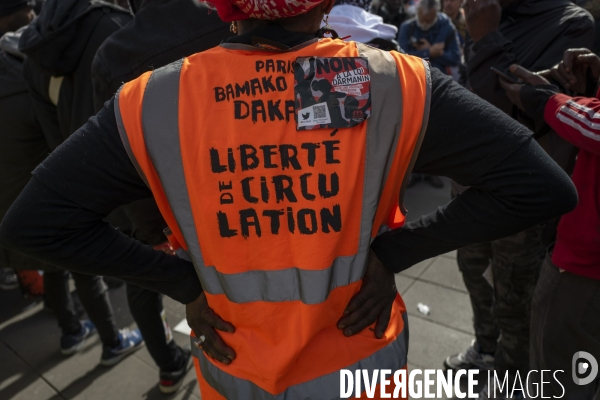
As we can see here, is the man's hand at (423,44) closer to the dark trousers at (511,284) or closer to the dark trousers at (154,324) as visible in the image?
the dark trousers at (511,284)

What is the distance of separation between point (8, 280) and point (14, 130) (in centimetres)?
201

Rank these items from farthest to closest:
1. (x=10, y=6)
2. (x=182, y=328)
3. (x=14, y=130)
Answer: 1. (x=182, y=328)
2. (x=10, y=6)
3. (x=14, y=130)

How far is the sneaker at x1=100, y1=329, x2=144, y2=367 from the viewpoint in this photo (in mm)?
3149

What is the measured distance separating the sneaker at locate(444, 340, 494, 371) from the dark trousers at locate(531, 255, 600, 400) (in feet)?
2.70

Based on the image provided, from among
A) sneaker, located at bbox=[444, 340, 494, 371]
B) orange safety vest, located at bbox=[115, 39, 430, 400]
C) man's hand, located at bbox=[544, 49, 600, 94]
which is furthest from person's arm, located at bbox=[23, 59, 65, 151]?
sneaker, located at bbox=[444, 340, 494, 371]

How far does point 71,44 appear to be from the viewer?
7.45ft

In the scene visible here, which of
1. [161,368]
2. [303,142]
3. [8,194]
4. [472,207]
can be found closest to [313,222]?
[303,142]

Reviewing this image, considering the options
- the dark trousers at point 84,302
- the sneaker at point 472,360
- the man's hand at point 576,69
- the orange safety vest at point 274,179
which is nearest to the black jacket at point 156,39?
the orange safety vest at point 274,179

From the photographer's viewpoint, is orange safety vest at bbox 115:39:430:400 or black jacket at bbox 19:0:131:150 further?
black jacket at bbox 19:0:131:150

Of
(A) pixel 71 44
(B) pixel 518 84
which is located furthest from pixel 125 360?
(B) pixel 518 84

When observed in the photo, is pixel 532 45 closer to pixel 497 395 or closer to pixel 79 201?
pixel 497 395

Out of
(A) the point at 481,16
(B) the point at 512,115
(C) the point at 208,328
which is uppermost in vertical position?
(A) the point at 481,16

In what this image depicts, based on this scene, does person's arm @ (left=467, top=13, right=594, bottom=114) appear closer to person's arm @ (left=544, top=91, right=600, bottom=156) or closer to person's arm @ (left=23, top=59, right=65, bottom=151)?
person's arm @ (left=544, top=91, right=600, bottom=156)

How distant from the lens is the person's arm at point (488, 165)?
3.56 ft
